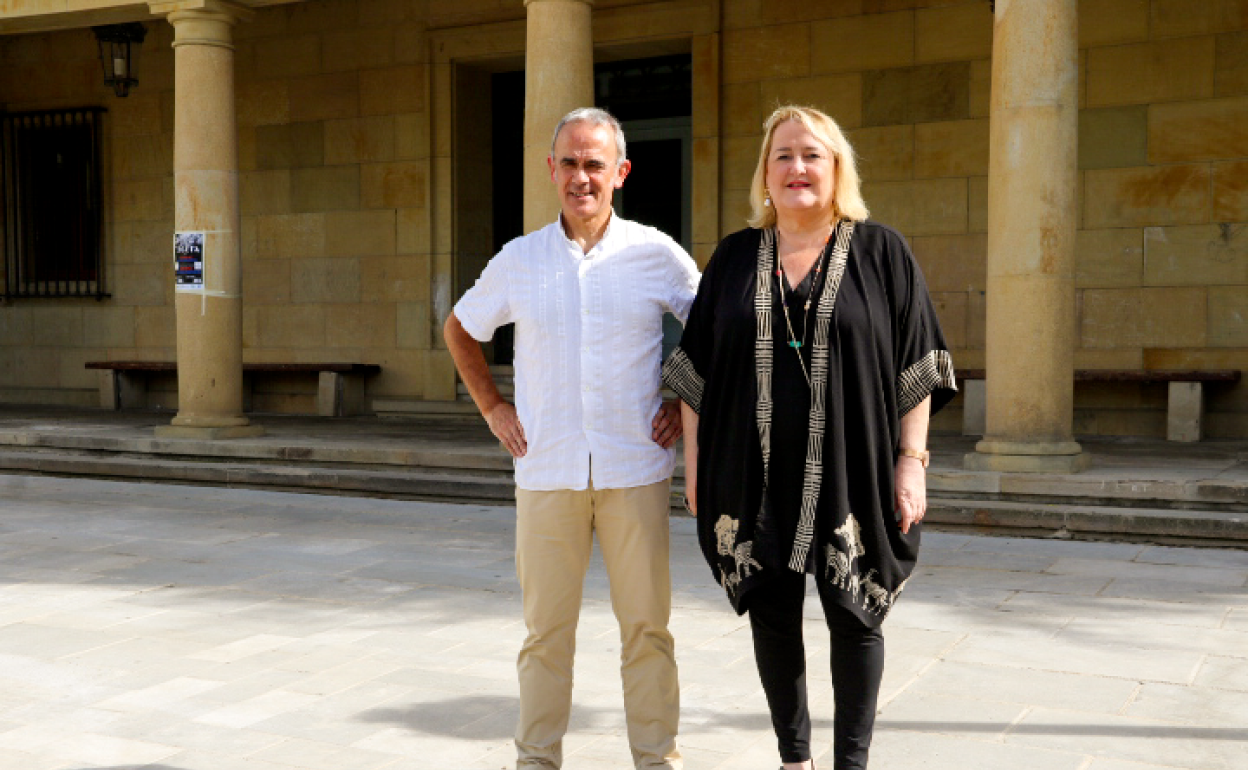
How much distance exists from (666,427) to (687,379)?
0.17 meters

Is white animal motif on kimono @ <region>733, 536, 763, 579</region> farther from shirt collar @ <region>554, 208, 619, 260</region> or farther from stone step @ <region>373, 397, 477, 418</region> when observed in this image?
stone step @ <region>373, 397, 477, 418</region>

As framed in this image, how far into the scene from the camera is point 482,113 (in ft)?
46.6

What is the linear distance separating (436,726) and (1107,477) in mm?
5074

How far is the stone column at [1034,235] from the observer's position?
8383mm

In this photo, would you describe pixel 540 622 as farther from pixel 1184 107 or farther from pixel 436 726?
pixel 1184 107

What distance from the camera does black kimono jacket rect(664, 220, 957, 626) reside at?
10.9ft

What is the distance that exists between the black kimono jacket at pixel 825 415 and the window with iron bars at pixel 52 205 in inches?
549

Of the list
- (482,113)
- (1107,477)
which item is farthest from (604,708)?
(482,113)

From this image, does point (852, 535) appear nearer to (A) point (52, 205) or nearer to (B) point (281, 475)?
(B) point (281, 475)

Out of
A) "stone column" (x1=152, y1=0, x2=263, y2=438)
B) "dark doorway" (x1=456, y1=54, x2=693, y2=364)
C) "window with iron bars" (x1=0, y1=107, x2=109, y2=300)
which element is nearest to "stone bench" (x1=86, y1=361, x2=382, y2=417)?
"window with iron bars" (x1=0, y1=107, x2=109, y2=300)

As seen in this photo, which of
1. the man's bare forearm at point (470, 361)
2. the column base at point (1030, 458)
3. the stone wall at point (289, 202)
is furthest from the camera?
the stone wall at point (289, 202)

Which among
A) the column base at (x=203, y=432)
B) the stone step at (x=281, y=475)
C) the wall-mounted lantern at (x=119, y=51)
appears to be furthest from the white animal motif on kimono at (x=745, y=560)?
the wall-mounted lantern at (x=119, y=51)

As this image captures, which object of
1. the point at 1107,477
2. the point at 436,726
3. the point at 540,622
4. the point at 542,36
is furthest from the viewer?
the point at 542,36

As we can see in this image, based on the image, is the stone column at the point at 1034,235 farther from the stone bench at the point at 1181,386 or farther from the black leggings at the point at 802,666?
the black leggings at the point at 802,666
